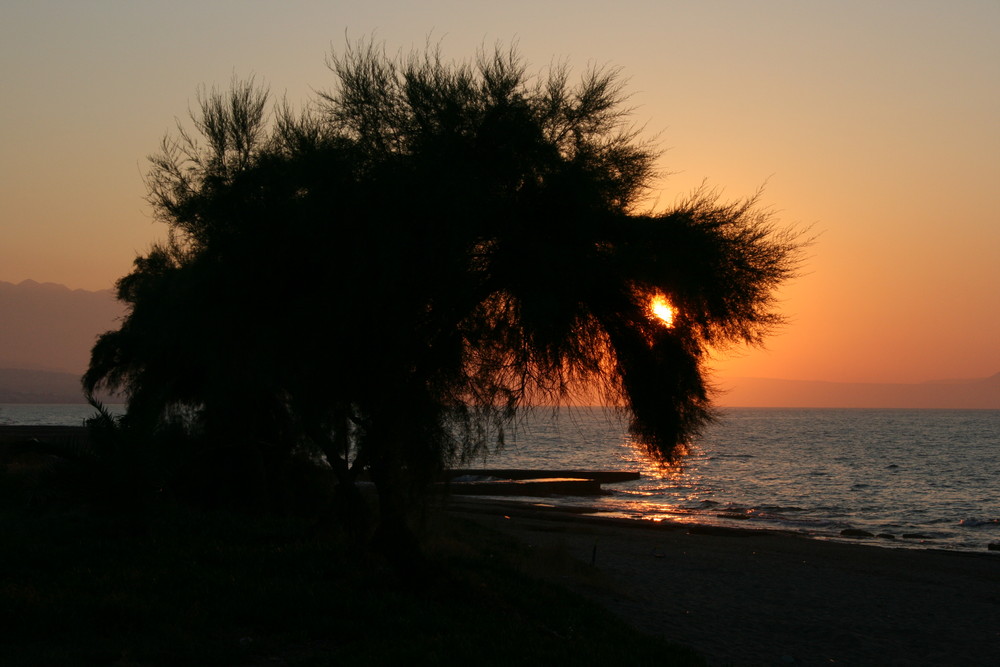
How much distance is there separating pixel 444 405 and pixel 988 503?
1994 inches

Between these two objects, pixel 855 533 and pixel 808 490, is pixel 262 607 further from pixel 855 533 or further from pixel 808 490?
pixel 808 490

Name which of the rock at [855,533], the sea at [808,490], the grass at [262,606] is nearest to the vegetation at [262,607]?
the grass at [262,606]

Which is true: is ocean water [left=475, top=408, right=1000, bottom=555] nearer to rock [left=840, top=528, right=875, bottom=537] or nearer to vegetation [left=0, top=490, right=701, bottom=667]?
rock [left=840, top=528, right=875, bottom=537]

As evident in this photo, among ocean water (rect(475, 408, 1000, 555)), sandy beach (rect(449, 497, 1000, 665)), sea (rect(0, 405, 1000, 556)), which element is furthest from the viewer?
ocean water (rect(475, 408, 1000, 555))

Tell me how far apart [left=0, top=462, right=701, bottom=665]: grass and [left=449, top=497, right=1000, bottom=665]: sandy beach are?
2.68 m

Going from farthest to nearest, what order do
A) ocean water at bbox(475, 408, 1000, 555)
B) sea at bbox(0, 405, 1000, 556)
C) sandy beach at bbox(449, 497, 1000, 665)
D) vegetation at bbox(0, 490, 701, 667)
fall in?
ocean water at bbox(475, 408, 1000, 555) < sea at bbox(0, 405, 1000, 556) < sandy beach at bbox(449, 497, 1000, 665) < vegetation at bbox(0, 490, 701, 667)

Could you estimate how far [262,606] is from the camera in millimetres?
10609

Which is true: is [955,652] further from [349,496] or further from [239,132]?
[239,132]

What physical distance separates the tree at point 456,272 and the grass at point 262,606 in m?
1.72

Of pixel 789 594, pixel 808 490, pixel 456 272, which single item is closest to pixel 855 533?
pixel 789 594

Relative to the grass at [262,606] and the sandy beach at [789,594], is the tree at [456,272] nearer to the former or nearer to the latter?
the grass at [262,606]

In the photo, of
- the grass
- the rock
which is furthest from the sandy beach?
the rock

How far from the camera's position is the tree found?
11.4 metres

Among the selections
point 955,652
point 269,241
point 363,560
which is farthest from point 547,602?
point 955,652
